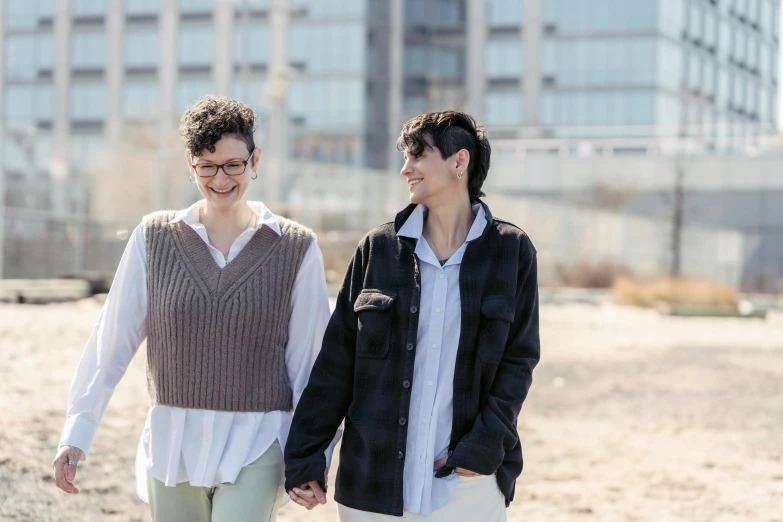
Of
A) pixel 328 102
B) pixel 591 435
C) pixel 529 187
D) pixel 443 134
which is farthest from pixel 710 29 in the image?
pixel 443 134

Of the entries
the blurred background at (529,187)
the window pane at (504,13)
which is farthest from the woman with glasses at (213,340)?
the window pane at (504,13)

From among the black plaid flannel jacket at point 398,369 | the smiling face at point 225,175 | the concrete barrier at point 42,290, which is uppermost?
the smiling face at point 225,175

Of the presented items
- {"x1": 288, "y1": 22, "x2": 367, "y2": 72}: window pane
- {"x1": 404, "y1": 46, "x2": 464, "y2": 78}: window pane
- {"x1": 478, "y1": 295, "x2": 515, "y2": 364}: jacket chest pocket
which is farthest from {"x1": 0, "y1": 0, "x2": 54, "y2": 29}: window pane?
{"x1": 478, "y1": 295, "x2": 515, "y2": 364}: jacket chest pocket

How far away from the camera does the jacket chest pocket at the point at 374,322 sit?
129 inches

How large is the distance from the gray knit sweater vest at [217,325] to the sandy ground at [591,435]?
282 centimetres

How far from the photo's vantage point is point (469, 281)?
3.27 metres

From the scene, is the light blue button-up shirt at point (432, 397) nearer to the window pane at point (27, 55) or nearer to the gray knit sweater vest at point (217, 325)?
the gray knit sweater vest at point (217, 325)

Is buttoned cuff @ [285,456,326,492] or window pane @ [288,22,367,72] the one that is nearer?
buttoned cuff @ [285,456,326,492]

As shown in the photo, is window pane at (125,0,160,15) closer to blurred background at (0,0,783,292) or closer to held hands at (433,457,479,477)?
blurred background at (0,0,783,292)

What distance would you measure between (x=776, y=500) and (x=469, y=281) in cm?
515

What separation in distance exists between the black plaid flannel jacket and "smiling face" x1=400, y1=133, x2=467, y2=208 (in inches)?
4.2

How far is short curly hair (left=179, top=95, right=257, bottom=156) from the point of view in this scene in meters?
3.46

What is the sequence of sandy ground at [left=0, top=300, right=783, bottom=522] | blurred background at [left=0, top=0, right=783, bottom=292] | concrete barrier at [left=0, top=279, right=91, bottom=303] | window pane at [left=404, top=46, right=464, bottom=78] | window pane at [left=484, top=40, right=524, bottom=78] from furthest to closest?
window pane at [left=404, top=46, right=464, bottom=78], window pane at [left=484, top=40, right=524, bottom=78], blurred background at [left=0, top=0, right=783, bottom=292], concrete barrier at [left=0, top=279, right=91, bottom=303], sandy ground at [left=0, top=300, right=783, bottom=522]

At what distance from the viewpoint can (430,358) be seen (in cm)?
323
